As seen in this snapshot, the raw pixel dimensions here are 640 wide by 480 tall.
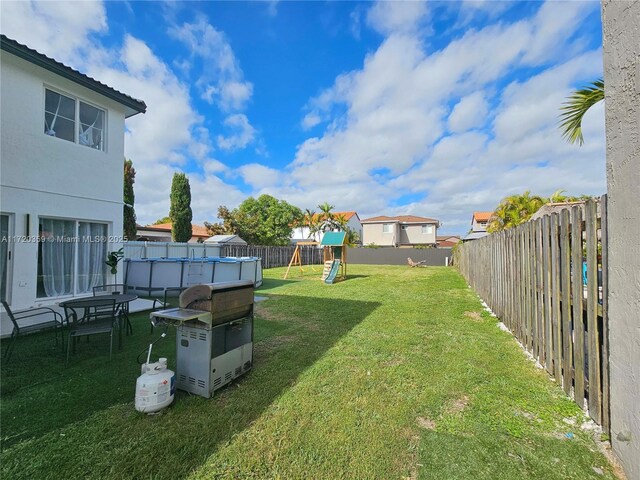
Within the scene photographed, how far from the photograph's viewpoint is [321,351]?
449 centimetres

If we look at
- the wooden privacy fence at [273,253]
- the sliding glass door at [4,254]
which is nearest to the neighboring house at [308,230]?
the wooden privacy fence at [273,253]

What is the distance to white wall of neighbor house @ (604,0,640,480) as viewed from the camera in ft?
5.99

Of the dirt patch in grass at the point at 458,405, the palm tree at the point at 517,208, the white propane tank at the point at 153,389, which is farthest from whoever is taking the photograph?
the palm tree at the point at 517,208

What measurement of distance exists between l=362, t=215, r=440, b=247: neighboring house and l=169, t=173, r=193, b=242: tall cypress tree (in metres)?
25.9

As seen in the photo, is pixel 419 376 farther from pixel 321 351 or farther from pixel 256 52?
pixel 256 52

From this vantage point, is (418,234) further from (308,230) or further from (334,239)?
(334,239)

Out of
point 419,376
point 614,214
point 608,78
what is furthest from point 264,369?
point 608,78

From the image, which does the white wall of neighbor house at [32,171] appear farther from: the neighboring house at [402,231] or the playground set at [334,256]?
the neighboring house at [402,231]

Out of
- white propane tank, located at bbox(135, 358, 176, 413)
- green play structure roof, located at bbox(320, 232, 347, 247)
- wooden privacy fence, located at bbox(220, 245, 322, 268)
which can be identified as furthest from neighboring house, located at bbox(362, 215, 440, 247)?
white propane tank, located at bbox(135, 358, 176, 413)

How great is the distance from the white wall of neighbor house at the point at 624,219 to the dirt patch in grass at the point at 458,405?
3.57ft

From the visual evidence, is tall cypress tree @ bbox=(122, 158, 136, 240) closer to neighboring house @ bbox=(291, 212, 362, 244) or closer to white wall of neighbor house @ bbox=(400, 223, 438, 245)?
neighboring house @ bbox=(291, 212, 362, 244)

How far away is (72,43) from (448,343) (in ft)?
35.1

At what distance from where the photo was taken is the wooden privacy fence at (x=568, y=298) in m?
2.41

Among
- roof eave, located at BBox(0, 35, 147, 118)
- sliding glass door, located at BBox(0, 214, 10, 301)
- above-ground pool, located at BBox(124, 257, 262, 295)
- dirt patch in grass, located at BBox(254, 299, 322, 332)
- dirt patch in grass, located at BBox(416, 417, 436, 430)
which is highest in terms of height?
roof eave, located at BBox(0, 35, 147, 118)
